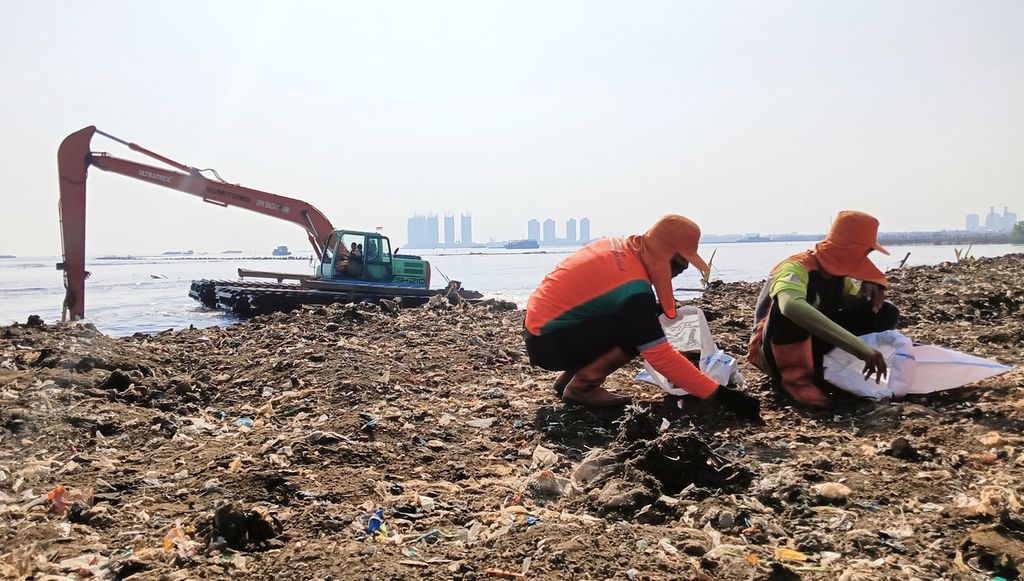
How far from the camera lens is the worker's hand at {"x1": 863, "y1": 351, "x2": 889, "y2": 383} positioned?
3439mm

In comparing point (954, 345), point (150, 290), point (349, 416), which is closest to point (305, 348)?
point (349, 416)

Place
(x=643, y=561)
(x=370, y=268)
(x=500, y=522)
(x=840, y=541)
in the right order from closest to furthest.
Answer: (x=643, y=561) → (x=840, y=541) → (x=500, y=522) → (x=370, y=268)

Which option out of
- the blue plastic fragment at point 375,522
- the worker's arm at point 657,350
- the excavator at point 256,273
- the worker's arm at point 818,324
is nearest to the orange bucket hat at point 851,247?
the worker's arm at point 818,324

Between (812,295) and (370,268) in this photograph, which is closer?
(812,295)

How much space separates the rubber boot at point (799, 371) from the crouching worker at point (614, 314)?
0.52m

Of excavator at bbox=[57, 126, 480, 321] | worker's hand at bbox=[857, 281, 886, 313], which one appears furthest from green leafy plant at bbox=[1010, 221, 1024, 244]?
worker's hand at bbox=[857, 281, 886, 313]

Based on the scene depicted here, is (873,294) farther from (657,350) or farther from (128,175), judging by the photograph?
(128,175)

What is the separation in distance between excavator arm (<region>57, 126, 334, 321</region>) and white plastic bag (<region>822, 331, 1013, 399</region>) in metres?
12.4

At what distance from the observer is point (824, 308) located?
3951 mm

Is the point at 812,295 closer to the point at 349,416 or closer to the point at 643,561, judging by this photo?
the point at 643,561

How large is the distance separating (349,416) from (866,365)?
3.00m

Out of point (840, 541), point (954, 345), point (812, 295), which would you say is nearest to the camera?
point (840, 541)

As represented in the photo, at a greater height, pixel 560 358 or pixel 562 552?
pixel 560 358

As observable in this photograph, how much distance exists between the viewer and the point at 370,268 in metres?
15.4
